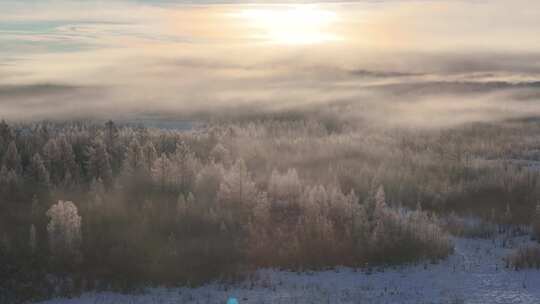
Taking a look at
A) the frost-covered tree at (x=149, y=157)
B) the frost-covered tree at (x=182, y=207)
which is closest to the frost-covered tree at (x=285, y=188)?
the frost-covered tree at (x=182, y=207)

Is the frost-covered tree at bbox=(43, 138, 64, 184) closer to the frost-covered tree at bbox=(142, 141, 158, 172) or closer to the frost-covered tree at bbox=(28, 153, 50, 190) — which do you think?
the frost-covered tree at bbox=(28, 153, 50, 190)

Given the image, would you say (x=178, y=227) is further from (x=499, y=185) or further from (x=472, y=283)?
(x=499, y=185)

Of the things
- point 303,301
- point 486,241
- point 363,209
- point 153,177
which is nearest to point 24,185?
point 153,177

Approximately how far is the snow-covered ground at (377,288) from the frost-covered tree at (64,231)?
5.78 meters

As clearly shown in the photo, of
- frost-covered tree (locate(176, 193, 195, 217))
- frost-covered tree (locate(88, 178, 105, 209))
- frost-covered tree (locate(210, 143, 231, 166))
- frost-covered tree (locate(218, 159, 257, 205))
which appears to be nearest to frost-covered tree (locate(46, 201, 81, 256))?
frost-covered tree (locate(88, 178, 105, 209))

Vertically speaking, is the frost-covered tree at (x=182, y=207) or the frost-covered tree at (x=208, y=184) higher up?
the frost-covered tree at (x=182, y=207)

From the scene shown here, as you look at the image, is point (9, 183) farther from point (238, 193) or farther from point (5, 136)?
point (5, 136)

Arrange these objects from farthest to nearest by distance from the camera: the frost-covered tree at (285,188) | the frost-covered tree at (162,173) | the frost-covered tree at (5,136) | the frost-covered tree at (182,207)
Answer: the frost-covered tree at (5,136), the frost-covered tree at (162,173), the frost-covered tree at (285,188), the frost-covered tree at (182,207)

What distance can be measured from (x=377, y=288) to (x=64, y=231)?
20473mm

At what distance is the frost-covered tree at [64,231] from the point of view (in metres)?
39.3

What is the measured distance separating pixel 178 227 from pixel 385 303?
761 inches

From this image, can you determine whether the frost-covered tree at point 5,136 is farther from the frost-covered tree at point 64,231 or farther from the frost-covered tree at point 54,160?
the frost-covered tree at point 64,231

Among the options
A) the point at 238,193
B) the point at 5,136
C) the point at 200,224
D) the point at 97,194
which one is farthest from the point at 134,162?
the point at 200,224

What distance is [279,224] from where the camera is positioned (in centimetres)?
4731
